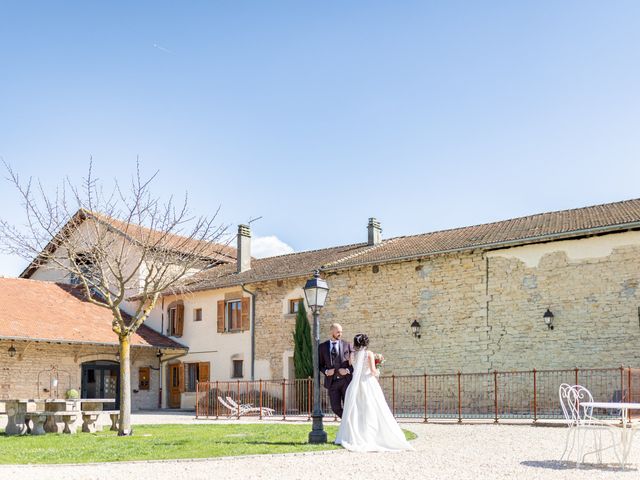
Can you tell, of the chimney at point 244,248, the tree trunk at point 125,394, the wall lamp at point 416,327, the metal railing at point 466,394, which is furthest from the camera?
the chimney at point 244,248

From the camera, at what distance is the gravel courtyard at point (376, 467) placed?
26.1 ft

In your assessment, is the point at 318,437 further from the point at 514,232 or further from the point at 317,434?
the point at 514,232

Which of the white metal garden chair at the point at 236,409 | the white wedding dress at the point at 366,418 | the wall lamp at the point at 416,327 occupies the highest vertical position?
the wall lamp at the point at 416,327

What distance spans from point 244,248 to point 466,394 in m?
11.7

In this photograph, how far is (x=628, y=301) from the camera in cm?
1805

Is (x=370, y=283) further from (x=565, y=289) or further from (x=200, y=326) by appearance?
(x=200, y=326)

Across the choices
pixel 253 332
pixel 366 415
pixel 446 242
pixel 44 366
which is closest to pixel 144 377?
pixel 44 366

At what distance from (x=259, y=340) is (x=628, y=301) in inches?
493

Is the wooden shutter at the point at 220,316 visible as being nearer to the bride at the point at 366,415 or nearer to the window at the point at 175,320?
the window at the point at 175,320

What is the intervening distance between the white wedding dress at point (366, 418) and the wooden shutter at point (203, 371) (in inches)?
712

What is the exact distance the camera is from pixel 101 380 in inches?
1059

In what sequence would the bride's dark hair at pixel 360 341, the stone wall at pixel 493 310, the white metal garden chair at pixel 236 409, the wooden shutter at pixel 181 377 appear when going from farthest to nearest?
the wooden shutter at pixel 181 377, the white metal garden chair at pixel 236 409, the stone wall at pixel 493 310, the bride's dark hair at pixel 360 341

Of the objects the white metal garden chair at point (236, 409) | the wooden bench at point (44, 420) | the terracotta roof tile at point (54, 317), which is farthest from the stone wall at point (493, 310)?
the wooden bench at point (44, 420)

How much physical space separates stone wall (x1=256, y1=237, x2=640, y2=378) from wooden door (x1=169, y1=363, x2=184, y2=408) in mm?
5138
